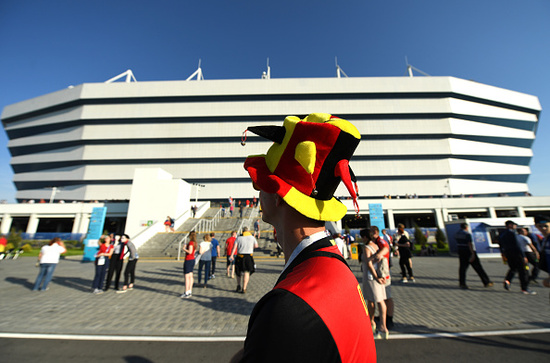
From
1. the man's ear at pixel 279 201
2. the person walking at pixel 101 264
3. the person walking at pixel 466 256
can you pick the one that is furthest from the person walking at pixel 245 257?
the person walking at pixel 466 256

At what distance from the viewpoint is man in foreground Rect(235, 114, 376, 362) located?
673mm

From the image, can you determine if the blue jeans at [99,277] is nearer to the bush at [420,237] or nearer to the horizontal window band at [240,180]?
the bush at [420,237]

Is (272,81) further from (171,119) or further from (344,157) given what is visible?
(344,157)

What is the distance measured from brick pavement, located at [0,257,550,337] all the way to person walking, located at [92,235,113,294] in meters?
0.40

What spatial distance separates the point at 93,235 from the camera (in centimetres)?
1477

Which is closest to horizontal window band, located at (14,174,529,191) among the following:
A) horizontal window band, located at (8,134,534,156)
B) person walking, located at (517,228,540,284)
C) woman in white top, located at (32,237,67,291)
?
horizontal window band, located at (8,134,534,156)

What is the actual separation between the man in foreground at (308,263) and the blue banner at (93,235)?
17.6m

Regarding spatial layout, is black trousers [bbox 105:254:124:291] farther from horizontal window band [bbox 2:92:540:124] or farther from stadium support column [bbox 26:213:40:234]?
horizontal window band [bbox 2:92:540:124]

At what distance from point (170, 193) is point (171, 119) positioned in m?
24.9

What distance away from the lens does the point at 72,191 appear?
39.4 m

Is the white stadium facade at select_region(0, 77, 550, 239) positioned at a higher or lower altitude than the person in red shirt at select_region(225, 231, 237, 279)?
higher

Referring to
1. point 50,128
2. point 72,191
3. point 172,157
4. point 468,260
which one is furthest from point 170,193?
point 50,128

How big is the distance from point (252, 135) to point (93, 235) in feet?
96.2

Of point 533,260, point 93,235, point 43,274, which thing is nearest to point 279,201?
point 533,260
